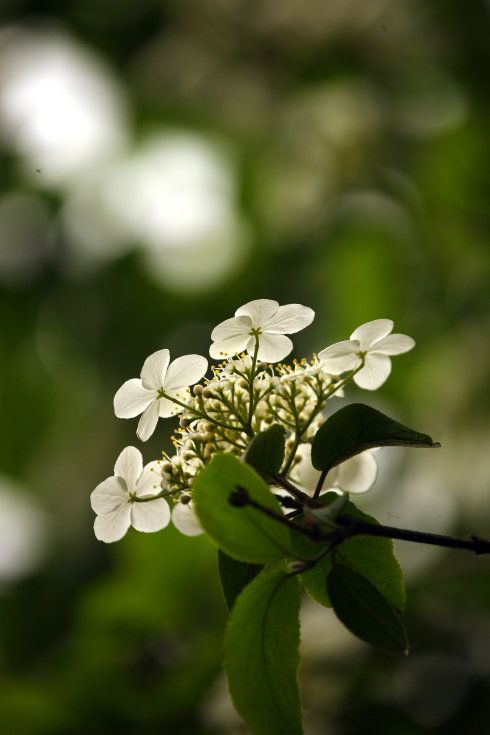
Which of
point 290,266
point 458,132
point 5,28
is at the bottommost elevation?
point 290,266

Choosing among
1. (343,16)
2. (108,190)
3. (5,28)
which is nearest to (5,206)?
(108,190)

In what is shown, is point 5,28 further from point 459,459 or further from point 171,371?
point 171,371

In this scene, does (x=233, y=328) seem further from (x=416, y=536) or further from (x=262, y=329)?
(x=416, y=536)

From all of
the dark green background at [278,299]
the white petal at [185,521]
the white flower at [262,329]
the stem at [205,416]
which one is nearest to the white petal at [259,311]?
the white flower at [262,329]

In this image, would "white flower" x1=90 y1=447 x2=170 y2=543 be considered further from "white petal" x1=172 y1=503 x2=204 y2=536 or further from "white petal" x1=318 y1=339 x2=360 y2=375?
"white petal" x1=318 y1=339 x2=360 y2=375

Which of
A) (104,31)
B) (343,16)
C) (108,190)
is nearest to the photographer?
(343,16)

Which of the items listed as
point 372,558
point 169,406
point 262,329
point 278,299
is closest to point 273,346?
point 262,329

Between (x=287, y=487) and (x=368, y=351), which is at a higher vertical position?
(x=368, y=351)
